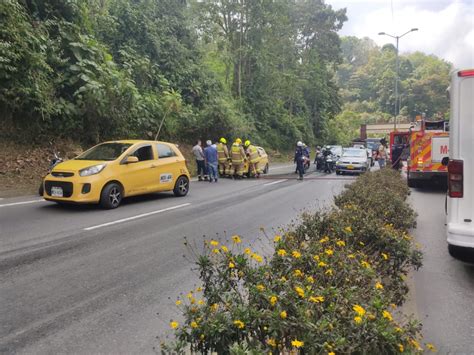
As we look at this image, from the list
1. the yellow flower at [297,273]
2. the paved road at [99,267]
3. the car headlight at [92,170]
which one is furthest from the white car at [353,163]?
the yellow flower at [297,273]

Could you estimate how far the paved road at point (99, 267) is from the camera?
358 cm

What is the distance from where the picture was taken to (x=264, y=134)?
40.2m

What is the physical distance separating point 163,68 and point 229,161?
37.1ft

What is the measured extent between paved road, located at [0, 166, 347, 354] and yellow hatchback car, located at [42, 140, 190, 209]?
38cm

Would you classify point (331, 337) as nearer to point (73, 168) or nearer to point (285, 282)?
point (285, 282)

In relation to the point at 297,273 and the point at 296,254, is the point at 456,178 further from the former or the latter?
the point at 297,273

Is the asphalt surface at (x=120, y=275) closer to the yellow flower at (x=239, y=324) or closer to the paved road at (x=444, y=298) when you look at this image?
the paved road at (x=444, y=298)

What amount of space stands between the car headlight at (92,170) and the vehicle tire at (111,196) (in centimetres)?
41

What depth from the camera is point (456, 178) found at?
5082 mm

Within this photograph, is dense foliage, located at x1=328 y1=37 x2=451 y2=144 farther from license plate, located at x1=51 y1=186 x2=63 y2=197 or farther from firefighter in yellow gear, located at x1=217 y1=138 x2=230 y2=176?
license plate, located at x1=51 y1=186 x2=63 y2=197

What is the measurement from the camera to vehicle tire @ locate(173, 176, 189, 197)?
476 inches

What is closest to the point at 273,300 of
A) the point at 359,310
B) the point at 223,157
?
the point at 359,310

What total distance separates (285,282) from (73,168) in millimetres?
7774

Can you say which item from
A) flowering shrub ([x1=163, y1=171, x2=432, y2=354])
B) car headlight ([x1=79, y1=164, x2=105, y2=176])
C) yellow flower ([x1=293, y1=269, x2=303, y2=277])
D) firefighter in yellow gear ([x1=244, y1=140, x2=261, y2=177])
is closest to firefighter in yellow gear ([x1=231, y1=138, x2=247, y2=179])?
firefighter in yellow gear ([x1=244, y1=140, x2=261, y2=177])
